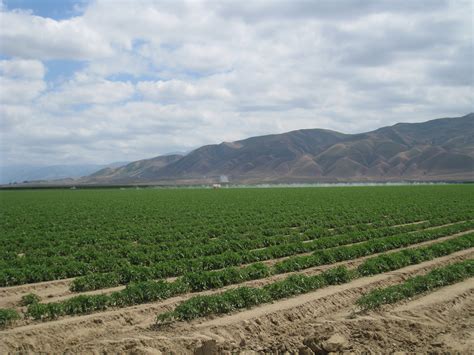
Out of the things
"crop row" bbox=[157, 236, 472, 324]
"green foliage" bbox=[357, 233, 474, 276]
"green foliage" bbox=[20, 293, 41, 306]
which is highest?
"green foliage" bbox=[20, 293, 41, 306]

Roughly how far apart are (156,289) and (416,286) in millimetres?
7278

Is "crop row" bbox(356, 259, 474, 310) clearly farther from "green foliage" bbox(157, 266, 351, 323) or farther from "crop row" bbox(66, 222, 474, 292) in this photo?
"crop row" bbox(66, 222, 474, 292)

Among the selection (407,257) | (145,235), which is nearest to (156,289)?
(407,257)

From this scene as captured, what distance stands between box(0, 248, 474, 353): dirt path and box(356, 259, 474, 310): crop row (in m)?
0.69

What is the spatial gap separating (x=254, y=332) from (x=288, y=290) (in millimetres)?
2762

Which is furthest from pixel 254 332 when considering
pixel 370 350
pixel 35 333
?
pixel 35 333

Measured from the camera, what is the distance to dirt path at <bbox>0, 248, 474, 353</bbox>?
356 inches

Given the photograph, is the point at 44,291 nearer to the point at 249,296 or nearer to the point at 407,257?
the point at 249,296

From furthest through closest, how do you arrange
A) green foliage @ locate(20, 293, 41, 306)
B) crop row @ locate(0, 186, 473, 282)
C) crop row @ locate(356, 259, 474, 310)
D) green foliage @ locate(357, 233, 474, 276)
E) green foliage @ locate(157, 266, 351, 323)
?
1. crop row @ locate(0, 186, 473, 282)
2. green foliage @ locate(357, 233, 474, 276)
3. green foliage @ locate(20, 293, 41, 306)
4. crop row @ locate(356, 259, 474, 310)
5. green foliage @ locate(157, 266, 351, 323)

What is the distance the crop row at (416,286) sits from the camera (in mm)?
11289

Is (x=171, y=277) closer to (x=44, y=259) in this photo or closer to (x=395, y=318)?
(x=44, y=259)

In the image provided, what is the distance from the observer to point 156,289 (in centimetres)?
1223

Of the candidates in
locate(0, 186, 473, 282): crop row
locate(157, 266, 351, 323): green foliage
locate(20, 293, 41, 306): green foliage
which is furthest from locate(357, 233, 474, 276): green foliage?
locate(20, 293, 41, 306): green foliage

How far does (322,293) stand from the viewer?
12586 millimetres
